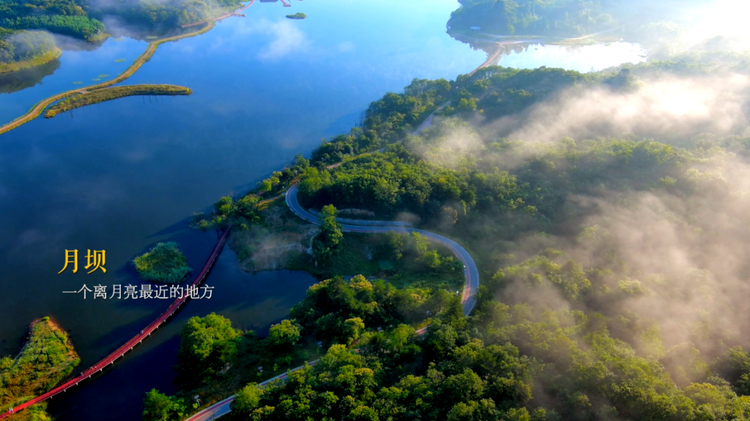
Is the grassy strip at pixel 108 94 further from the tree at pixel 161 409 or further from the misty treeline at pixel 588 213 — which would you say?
the tree at pixel 161 409

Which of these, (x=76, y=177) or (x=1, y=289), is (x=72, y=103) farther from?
(x=1, y=289)

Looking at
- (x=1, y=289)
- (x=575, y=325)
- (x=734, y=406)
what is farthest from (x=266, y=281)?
(x=734, y=406)

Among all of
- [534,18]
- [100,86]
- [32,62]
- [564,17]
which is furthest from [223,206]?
[564,17]

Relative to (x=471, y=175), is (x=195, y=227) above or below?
below

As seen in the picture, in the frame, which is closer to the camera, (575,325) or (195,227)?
(575,325)

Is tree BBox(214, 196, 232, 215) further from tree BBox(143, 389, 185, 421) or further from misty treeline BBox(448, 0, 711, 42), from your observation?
misty treeline BBox(448, 0, 711, 42)

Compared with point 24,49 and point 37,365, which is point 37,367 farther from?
point 24,49

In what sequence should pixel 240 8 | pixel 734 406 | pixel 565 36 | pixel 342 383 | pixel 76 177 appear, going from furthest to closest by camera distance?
pixel 240 8, pixel 565 36, pixel 76 177, pixel 342 383, pixel 734 406

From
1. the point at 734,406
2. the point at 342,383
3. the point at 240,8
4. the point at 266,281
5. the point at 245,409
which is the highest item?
the point at 240,8
